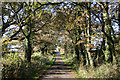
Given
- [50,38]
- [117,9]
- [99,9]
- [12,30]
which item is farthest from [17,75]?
[50,38]

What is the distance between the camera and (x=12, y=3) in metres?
12.1

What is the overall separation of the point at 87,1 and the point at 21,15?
716cm

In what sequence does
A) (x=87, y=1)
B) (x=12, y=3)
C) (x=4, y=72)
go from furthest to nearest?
(x=87, y=1) < (x=12, y=3) < (x=4, y=72)

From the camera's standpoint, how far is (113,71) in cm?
1018

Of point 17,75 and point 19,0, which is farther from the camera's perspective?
point 19,0

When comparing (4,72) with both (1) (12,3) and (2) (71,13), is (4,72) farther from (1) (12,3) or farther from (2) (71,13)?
(2) (71,13)

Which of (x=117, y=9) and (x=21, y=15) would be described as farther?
(x=117, y=9)

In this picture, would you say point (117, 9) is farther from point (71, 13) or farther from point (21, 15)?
point (21, 15)

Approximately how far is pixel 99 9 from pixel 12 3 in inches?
403

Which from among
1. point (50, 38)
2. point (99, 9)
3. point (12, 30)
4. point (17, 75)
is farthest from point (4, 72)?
point (50, 38)

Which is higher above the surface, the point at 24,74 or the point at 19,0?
the point at 19,0

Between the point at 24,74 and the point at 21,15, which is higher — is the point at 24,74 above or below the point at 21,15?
below

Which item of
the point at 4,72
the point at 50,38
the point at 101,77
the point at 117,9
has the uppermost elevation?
the point at 117,9

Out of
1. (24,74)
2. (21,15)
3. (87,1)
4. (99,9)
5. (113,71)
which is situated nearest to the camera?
(113,71)
